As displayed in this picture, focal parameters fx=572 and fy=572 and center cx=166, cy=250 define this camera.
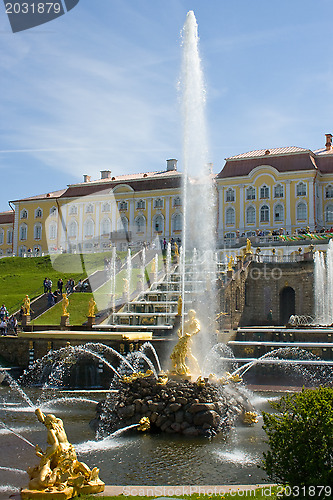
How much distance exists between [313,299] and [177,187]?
1026 inches

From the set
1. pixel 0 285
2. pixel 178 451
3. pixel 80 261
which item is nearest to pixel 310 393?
pixel 178 451

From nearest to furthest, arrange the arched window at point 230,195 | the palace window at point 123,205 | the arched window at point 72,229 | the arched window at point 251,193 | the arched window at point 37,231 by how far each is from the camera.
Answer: the arched window at point 251,193
the arched window at point 230,195
the palace window at point 123,205
the arched window at point 72,229
the arched window at point 37,231

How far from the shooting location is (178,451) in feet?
33.1

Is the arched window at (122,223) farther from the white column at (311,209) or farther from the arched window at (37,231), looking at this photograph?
the white column at (311,209)

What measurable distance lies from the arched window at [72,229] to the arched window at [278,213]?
71.4 ft

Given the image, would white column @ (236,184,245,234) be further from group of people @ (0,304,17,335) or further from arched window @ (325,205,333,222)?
group of people @ (0,304,17,335)

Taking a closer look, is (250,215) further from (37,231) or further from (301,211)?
(37,231)

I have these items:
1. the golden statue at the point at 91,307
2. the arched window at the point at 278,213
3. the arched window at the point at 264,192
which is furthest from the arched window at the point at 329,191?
the golden statue at the point at 91,307

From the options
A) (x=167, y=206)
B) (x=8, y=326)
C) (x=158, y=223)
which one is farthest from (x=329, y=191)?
(x=8, y=326)

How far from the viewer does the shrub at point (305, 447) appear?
5.42 meters

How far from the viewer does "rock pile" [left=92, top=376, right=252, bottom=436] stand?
11391mm

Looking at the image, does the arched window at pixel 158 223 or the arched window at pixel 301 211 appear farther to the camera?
the arched window at pixel 158 223

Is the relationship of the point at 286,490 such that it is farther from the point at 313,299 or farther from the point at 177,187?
the point at 177,187

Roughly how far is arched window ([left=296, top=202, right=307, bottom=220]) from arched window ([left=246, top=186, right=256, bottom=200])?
409 cm
